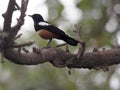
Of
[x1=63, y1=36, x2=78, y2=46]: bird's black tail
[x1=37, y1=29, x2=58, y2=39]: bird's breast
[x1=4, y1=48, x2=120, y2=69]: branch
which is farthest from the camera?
[x1=37, y1=29, x2=58, y2=39]: bird's breast

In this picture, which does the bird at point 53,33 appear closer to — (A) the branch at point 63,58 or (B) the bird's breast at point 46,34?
(B) the bird's breast at point 46,34

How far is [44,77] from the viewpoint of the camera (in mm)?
5691

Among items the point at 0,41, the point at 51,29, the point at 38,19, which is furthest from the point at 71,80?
the point at 0,41

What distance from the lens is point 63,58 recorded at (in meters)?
2.71

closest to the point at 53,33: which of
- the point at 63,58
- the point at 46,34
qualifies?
the point at 46,34

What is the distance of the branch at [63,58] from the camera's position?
239 cm

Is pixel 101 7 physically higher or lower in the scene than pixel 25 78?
higher

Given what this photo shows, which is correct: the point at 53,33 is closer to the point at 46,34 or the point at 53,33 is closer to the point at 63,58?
the point at 46,34

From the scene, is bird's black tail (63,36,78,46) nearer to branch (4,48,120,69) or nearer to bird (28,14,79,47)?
bird (28,14,79,47)

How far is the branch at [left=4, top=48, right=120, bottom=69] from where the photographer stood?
7.84 ft

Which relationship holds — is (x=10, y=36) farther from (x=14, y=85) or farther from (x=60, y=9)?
(x=14, y=85)

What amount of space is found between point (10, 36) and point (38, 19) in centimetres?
130

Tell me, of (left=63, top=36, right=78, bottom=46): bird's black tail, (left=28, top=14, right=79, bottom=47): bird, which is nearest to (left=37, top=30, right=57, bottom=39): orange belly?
(left=28, top=14, right=79, bottom=47): bird

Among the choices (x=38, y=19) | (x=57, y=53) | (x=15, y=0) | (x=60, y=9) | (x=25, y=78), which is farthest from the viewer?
(x=25, y=78)
